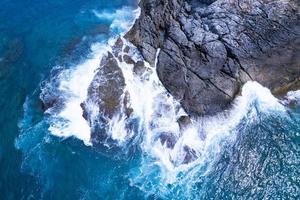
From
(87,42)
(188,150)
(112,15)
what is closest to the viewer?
(188,150)

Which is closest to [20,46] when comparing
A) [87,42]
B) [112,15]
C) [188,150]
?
[87,42]

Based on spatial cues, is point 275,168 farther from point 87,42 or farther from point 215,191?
point 87,42

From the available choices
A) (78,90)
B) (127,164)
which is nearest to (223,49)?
(127,164)

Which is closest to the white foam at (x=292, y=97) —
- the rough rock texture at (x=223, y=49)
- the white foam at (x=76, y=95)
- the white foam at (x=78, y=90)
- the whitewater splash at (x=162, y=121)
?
the rough rock texture at (x=223, y=49)

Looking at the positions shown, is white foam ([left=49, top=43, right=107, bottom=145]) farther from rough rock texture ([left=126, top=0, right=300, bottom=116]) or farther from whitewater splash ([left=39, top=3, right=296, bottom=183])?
rough rock texture ([left=126, top=0, right=300, bottom=116])

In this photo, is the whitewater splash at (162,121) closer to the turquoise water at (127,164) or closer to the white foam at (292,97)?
the turquoise water at (127,164)

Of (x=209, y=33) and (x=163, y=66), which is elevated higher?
(x=209, y=33)

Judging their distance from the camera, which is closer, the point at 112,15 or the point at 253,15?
the point at 253,15
